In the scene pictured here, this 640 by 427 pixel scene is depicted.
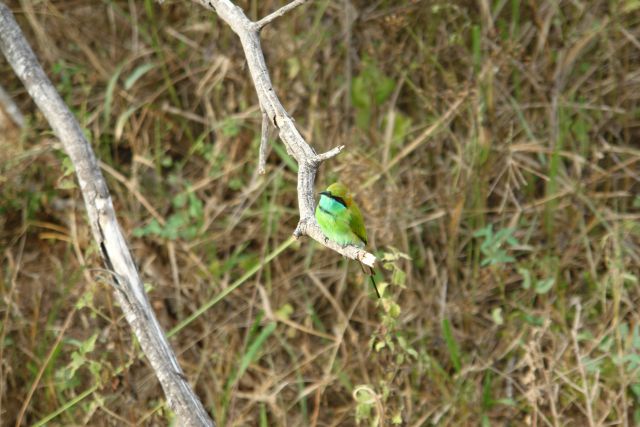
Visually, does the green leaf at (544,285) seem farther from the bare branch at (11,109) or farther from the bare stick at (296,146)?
the bare branch at (11,109)

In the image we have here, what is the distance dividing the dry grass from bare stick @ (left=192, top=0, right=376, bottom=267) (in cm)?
135

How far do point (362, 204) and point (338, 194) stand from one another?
1.03 m

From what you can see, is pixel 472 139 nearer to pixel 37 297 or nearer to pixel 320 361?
pixel 320 361

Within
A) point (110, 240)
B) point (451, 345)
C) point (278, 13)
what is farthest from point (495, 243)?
point (278, 13)

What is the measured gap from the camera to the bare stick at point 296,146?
1728mm

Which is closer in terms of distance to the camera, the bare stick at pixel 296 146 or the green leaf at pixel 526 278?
the bare stick at pixel 296 146

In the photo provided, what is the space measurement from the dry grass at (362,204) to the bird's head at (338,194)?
0.73 m

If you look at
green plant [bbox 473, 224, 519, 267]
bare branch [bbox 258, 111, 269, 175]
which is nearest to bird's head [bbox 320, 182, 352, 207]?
bare branch [bbox 258, 111, 269, 175]

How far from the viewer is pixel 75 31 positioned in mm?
4500

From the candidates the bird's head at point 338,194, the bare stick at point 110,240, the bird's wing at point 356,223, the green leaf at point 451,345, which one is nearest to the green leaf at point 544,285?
the green leaf at point 451,345

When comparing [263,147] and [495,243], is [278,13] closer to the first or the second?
[263,147]

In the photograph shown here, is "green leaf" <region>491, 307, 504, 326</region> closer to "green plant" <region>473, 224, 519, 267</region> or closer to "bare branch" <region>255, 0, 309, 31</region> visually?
"green plant" <region>473, 224, 519, 267</region>

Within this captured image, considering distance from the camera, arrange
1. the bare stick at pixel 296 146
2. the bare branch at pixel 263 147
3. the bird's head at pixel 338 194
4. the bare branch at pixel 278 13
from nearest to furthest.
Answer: the bare stick at pixel 296 146, the bare branch at pixel 263 147, the bare branch at pixel 278 13, the bird's head at pixel 338 194

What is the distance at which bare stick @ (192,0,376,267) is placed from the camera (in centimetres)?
173
